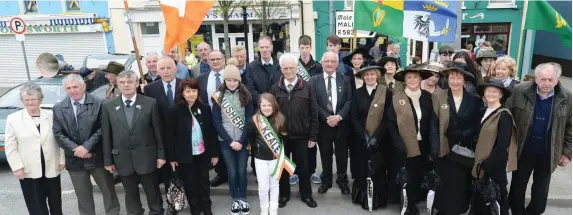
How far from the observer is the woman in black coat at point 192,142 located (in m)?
4.01

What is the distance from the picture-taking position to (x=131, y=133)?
12.8 feet

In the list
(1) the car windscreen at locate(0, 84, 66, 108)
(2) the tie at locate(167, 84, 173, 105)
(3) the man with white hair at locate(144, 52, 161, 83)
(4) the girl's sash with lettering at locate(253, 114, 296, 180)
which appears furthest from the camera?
(1) the car windscreen at locate(0, 84, 66, 108)

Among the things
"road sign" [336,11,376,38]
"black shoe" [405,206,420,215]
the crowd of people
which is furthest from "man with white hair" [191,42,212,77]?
"road sign" [336,11,376,38]

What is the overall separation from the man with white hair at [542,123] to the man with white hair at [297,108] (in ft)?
7.00

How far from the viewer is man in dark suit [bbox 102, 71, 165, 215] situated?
3.88m

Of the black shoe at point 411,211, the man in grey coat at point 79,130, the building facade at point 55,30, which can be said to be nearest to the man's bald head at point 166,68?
the man in grey coat at point 79,130

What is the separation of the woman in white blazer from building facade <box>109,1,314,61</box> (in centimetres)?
1301

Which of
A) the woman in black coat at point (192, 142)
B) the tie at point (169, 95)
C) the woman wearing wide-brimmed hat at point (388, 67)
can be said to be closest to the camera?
the woman in black coat at point (192, 142)

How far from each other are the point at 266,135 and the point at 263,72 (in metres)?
1.29

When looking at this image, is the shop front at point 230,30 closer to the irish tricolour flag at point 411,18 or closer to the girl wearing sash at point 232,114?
the irish tricolour flag at point 411,18

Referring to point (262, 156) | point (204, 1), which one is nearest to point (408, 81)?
point (262, 156)

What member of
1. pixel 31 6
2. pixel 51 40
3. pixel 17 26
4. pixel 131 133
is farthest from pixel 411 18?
pixel 31 6

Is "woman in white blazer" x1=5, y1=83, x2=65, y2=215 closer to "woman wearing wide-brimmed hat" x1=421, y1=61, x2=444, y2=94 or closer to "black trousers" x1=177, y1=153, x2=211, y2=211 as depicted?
"black trousers" x1=177, y1=153, x2=211, y2=211

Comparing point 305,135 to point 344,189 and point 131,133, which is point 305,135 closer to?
point 344,189
